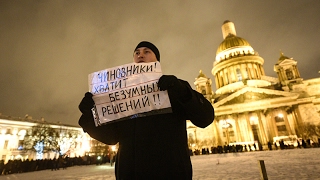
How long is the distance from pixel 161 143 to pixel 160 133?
0.36 feet

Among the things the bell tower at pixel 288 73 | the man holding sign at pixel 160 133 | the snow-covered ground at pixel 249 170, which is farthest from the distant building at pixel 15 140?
the bell tower at pixel 288 73

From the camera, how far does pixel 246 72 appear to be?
60562 mm

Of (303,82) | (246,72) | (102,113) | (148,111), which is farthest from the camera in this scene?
(246,72)

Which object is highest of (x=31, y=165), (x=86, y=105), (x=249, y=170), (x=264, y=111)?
(x=264, y=111)

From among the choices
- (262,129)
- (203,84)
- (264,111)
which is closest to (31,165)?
(262,129)

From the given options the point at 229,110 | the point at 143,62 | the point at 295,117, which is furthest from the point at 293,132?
the point at 143,62

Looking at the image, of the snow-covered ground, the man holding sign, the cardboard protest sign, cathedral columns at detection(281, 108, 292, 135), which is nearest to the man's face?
the cardboard protest sign

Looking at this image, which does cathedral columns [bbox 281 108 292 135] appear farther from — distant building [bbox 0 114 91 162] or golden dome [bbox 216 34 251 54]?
distant building [bbox 0 114 91 162]

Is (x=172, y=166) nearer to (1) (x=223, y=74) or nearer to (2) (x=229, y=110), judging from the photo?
(2) (x=229, y=110)

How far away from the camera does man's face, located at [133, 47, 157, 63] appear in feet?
8.93

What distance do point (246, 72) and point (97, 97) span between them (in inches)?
2535

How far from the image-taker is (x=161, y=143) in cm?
211

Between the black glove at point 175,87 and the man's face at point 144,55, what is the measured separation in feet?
2.06

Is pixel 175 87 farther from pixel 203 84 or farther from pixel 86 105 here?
pixel 203 84
